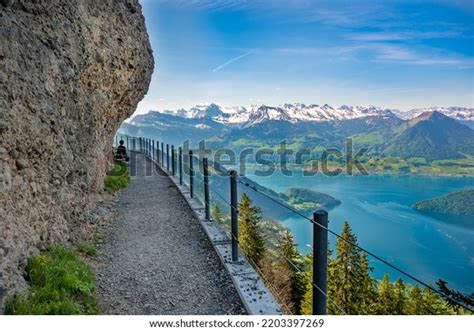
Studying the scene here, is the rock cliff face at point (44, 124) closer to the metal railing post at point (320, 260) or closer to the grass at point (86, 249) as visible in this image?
the grass at point (86, 249)

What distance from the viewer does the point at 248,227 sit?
24.7 metres

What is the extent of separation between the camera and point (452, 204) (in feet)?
173

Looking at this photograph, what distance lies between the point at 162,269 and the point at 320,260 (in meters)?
3.32

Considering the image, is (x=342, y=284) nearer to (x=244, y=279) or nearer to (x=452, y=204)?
(x=244, y=279)

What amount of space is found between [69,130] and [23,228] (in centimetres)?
241

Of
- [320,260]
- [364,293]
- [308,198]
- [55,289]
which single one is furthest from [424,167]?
[55,289]

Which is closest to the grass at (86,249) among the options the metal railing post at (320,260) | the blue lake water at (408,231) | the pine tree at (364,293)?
the metal railing post at (320,260)

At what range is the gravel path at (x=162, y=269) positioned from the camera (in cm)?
441

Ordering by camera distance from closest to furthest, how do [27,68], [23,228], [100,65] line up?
[23,228] < [27,68] < [100,65]

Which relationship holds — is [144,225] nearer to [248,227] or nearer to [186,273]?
[186,273]

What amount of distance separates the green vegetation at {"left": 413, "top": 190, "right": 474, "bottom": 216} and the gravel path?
133 feet

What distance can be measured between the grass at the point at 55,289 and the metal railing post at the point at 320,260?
92.7 inches
